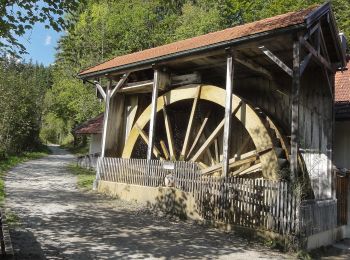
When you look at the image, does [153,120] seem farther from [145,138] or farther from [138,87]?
[138,87]

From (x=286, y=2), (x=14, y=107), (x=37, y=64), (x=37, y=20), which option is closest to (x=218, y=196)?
(x=37, y=20)

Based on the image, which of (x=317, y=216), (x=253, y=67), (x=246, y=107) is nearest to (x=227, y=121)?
(x=246, y=107)

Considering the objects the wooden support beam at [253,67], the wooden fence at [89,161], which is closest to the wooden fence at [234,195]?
the wooden support beam at [253,67]

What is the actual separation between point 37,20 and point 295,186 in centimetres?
558

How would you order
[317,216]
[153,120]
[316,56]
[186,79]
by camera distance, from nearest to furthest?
[317,216], [316,56], [153,120], [186,79]

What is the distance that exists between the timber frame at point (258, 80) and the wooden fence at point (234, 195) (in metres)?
0.39

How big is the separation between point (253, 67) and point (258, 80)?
4.97 ft

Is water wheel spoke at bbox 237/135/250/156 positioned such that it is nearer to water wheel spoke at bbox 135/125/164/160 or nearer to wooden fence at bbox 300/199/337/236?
water wheel spoke at bbox 135/125/164/160

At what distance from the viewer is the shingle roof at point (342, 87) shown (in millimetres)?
11981

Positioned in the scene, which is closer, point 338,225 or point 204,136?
point 338,225

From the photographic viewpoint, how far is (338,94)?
12367 millimetres

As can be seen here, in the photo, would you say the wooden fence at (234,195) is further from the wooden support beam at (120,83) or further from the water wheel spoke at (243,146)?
the wooden support beam at (120,83)

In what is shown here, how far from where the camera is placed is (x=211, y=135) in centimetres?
1171

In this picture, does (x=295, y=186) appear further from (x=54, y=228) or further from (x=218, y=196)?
(x=54, y=228)
